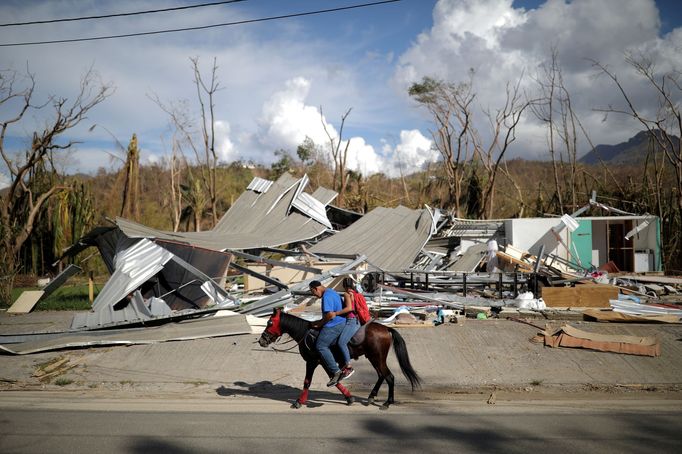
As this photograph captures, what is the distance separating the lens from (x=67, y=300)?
64.6 feet

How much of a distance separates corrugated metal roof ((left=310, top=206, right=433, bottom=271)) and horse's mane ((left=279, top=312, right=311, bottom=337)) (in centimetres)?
838

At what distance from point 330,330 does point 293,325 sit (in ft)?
2.09

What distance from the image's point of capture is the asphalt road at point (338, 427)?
611cm

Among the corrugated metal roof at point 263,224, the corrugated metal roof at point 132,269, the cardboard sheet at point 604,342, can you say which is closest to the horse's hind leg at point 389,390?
the cardboard sheet at point 604,342

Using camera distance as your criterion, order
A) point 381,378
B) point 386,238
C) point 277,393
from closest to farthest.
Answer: point 381,378 < point 277,393 < point 386,238

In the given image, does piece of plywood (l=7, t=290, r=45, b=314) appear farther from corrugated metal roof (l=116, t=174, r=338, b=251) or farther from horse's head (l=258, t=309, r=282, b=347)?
horse's head (l=258, t=309, r=282, b=347)

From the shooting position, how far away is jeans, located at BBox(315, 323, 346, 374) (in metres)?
7.93

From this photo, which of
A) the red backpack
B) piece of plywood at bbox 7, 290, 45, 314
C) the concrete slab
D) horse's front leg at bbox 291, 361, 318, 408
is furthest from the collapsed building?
the red backpack

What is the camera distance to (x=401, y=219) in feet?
69.1

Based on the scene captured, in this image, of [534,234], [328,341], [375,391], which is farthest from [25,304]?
[534,234]

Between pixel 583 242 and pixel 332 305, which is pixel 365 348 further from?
pixel 583 242

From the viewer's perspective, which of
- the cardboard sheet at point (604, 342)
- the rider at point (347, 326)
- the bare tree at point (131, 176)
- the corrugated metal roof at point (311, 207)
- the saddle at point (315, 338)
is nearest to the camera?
the rider at point (347, 326)

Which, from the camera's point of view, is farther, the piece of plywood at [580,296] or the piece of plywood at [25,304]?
the piece of plywood at [25,304]

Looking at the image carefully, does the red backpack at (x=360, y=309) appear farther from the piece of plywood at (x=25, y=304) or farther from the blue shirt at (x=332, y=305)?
the piece of plywood at (x=25, y=304)
